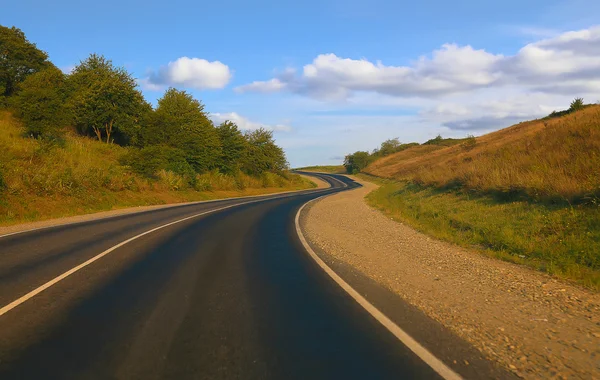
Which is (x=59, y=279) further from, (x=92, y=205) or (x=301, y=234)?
(x=92, y=205)

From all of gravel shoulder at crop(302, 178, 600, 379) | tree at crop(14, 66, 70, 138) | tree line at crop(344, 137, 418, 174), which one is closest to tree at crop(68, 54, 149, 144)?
tree at crop(14, 66, 70, 138)

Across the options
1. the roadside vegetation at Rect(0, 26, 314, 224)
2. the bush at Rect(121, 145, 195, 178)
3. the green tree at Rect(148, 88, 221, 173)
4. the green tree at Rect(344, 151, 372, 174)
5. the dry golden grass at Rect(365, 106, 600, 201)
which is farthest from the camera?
the green tree at Rect(344, 151, 372, 174)

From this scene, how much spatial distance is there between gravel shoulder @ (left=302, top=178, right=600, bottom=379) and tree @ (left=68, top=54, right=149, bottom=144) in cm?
3238

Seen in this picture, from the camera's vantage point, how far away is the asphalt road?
14.3 ft

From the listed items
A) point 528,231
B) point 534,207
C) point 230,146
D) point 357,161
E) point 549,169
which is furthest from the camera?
point 357,161

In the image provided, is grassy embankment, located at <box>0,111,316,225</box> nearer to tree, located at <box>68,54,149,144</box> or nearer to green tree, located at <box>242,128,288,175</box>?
tree, located at <box>68,54,149,144</box>

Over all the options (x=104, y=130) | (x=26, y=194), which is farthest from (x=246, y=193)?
(x=26, y=194)

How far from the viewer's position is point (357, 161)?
4852 inches

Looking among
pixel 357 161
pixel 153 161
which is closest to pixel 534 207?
pixel 153 161

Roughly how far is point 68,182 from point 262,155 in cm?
3908

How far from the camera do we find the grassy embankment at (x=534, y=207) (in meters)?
10.1

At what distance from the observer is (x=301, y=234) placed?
595 inches

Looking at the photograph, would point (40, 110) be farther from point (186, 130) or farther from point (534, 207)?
point (534, 207)

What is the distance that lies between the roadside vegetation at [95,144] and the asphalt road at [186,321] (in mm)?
12034
